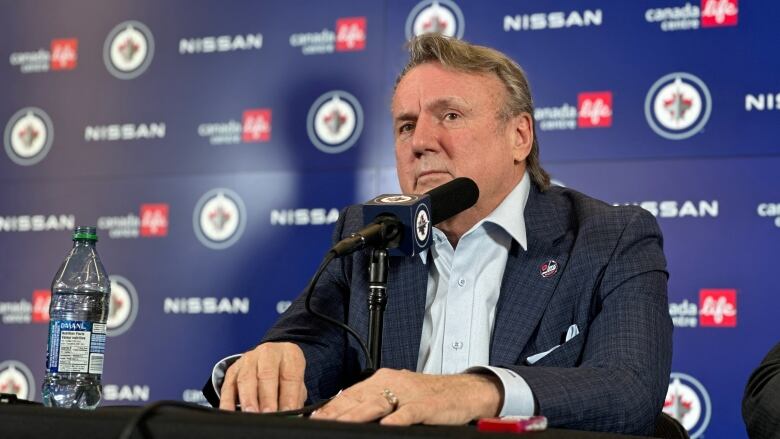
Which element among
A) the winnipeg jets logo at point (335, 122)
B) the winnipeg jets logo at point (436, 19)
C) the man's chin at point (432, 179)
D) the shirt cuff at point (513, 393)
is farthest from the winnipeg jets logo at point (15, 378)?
the shirt cuff at point (513, 393)

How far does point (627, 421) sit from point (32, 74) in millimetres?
3235

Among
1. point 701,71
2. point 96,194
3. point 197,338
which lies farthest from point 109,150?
point 701,71

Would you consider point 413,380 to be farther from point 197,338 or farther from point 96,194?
point 96,194

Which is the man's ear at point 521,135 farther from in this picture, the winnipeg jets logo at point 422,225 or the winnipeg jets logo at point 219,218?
the winnipeg jets logo at point 219,218

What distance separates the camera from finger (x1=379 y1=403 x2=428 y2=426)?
1271 millimetres

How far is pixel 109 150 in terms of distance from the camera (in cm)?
398

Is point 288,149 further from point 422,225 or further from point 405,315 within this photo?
point 422,225

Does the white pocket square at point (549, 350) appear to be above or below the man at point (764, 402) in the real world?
above

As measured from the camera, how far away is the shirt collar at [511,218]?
228 cm

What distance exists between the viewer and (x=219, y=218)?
3777 millimetres

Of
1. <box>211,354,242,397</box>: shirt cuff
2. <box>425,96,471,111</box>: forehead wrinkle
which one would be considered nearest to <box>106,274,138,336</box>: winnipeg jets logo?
<box>425,96,471,111</box>: forehead wrinkle

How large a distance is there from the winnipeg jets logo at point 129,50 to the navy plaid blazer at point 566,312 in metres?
1.86

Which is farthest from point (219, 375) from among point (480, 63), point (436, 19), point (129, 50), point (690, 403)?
point (129, 50)

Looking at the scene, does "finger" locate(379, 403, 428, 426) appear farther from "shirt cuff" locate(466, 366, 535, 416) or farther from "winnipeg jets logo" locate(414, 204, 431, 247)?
"winnipeg jets logo" locate(414, 204, 431, 247)
